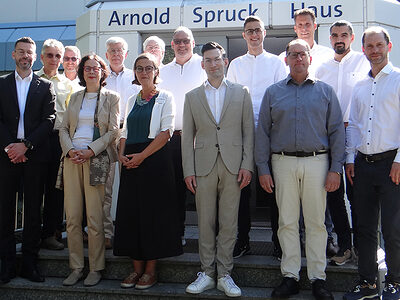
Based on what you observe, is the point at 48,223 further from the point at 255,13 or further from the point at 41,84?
the point at 255,13

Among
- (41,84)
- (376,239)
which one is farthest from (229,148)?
(41,84)

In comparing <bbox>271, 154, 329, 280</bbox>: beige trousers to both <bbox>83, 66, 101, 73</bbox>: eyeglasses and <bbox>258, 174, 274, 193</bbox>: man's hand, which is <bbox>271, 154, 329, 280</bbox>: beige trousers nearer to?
<bbox>258, 174, 274, 193</bbox>: man's hand

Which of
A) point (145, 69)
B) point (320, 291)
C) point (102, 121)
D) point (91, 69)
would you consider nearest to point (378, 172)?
point (320, 291)

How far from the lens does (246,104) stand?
3754 millimetres

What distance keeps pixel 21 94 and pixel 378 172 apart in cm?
327

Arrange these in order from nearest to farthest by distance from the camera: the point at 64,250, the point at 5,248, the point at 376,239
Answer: the point at 376,239, the point at 5,248, the point at 64,250

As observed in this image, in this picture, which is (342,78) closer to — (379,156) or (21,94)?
(379,156)

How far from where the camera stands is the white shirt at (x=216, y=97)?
377cm

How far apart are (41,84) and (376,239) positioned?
3.31m

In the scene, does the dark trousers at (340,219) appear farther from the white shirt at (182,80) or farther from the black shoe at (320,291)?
the white shirt at (182,80)

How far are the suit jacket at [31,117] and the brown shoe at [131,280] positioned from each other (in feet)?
4.46

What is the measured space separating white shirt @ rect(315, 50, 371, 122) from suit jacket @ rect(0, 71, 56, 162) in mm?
2637

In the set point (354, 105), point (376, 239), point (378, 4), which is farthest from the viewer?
point (378, 4)

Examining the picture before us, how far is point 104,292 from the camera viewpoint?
387cm
